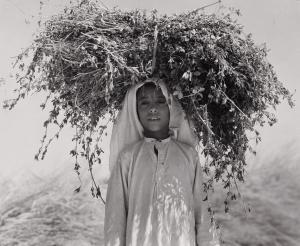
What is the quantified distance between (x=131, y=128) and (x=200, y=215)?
2.32 ft

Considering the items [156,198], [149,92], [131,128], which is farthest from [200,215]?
[149,92]

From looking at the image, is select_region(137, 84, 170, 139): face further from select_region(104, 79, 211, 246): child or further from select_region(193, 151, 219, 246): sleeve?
select_region(193, 151, 219, 246): sleeve

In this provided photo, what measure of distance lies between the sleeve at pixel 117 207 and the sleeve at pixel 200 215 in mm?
440

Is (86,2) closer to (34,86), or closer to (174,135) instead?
(34,86)

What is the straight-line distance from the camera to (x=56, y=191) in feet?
20.5

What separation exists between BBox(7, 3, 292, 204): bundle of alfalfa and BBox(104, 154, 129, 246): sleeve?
1.40ft

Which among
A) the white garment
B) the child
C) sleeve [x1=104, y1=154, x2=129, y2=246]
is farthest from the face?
sleeve [x1=104, y1=154, x2=129, y2=246]

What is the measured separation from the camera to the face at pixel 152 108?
A: 3320mm

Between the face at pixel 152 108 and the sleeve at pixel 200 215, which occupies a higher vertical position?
the face at pixel 152 108

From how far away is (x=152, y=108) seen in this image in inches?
131

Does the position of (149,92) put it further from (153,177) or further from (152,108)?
(153,177)

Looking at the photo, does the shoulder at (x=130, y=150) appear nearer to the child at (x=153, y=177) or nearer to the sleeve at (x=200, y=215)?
the child at (x=153, y=177)

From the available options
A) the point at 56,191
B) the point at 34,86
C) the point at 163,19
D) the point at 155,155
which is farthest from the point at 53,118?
the point at 56,191

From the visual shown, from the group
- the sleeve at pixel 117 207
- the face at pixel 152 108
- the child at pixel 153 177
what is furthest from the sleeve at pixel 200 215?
the sleeve at pixel 117 207
